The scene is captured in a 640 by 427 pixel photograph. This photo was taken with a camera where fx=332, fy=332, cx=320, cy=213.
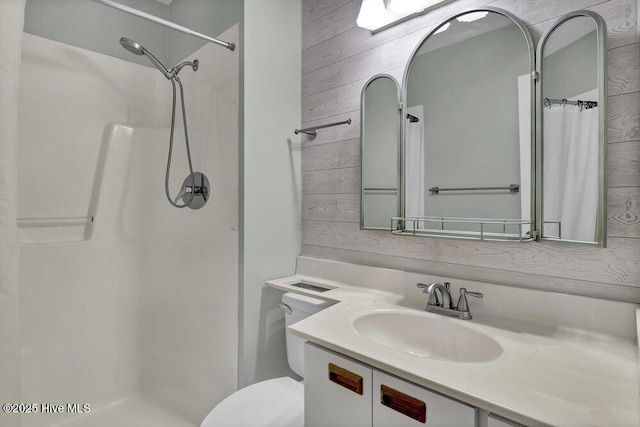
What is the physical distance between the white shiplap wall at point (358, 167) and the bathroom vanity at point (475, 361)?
3.0 inches

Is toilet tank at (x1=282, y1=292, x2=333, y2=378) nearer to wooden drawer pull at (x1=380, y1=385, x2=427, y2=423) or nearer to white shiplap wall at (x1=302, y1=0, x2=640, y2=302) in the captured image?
white shiplap wall at (x1=302, y1=0, x2=640, y2=302)

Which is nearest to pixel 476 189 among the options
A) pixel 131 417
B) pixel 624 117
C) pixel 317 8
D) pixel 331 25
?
pixel 624 117

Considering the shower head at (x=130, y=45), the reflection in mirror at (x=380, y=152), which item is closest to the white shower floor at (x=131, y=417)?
the reflection in mirror at (x=380, y=152)

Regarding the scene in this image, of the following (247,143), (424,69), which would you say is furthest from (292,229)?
(424,69)

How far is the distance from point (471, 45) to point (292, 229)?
1.16m

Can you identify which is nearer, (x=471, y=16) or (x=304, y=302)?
(x=471, y=16)

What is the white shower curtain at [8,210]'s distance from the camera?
0.99 meters

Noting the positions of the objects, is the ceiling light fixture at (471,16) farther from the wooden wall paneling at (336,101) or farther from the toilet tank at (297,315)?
the toilet tank at (297,315)

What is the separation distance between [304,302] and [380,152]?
744 millimetres

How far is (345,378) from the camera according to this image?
3.06 ft

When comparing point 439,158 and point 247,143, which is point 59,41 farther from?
point 439,158

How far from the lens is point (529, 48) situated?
1.11 meters

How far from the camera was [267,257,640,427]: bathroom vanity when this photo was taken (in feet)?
2.25

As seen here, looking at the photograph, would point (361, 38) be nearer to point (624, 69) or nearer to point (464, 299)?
point (624, 69)
